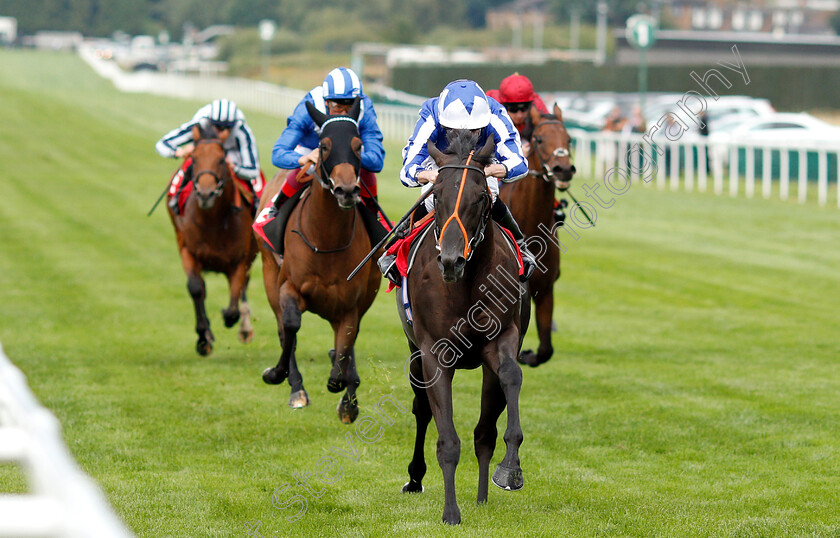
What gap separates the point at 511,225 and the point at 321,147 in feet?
4.63

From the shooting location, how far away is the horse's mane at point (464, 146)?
17.4ft

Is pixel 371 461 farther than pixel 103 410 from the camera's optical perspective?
No

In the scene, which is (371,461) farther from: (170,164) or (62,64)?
(62,64)

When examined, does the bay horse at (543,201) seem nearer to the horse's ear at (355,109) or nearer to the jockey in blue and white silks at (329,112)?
the jockey in blue and white silks at (329,112)

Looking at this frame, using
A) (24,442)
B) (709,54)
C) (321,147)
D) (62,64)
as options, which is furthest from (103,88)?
(24,442)

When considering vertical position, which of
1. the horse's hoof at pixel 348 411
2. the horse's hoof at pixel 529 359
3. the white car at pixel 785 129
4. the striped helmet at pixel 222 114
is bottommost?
the white car at pixel 785 129

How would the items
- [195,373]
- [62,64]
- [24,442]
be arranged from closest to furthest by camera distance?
1. [24,442]
2. [195,373]
3. [62,64]

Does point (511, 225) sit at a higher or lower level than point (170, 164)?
higher

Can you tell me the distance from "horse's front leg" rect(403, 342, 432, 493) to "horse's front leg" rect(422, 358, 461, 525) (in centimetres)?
51

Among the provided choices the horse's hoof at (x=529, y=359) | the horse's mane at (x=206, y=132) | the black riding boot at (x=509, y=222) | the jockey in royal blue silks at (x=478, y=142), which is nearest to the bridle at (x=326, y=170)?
the jockey in royal blue silks at (x=478, y=142)

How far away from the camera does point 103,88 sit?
5488 cm

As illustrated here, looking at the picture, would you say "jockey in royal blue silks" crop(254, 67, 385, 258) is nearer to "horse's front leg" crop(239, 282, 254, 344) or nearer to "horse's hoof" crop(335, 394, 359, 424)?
"horse's hoof" crop(335, 394, 359, 424)

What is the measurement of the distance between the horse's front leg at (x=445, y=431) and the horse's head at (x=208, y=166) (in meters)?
4.00

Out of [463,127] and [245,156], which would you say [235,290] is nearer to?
[245,156]
